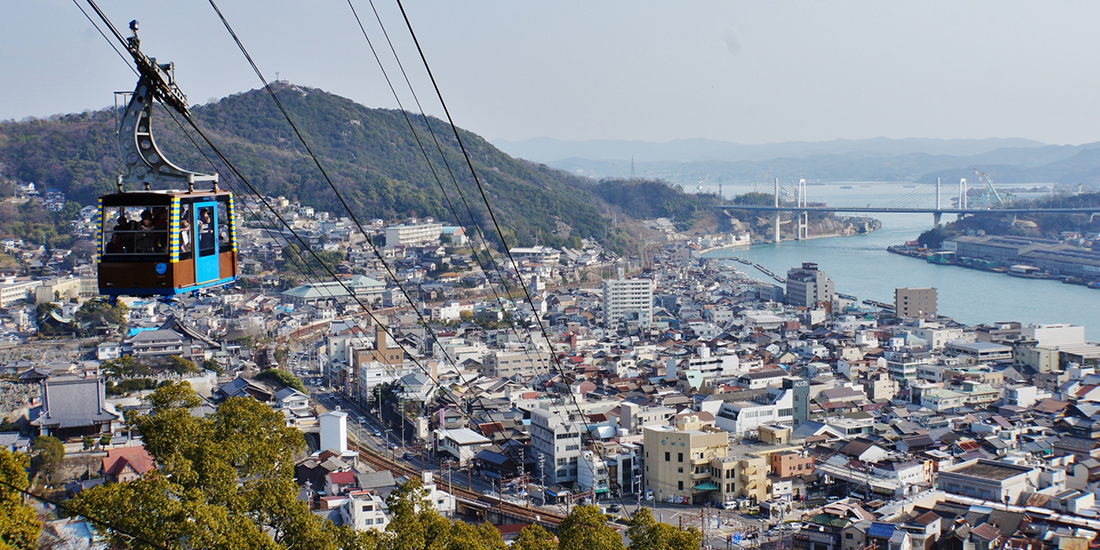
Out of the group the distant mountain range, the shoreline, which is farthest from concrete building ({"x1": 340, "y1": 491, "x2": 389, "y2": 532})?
the distant mountain range

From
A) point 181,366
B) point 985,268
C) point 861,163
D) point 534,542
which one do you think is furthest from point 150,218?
point 861,163

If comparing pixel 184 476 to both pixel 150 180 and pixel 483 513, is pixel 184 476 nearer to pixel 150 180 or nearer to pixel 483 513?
pixel 150 180

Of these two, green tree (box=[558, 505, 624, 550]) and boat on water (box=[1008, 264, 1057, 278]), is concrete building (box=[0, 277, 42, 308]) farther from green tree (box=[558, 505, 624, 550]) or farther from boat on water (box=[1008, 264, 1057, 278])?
boat on water (box=[1008, 264, 1057, 278])

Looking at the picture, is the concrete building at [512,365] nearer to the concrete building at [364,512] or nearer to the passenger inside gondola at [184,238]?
the concrete building at [364,512]

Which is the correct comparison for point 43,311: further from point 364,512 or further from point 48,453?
point 364,512

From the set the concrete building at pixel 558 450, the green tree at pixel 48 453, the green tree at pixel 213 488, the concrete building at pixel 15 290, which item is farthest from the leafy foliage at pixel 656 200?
the green tree at pixel 213 488
